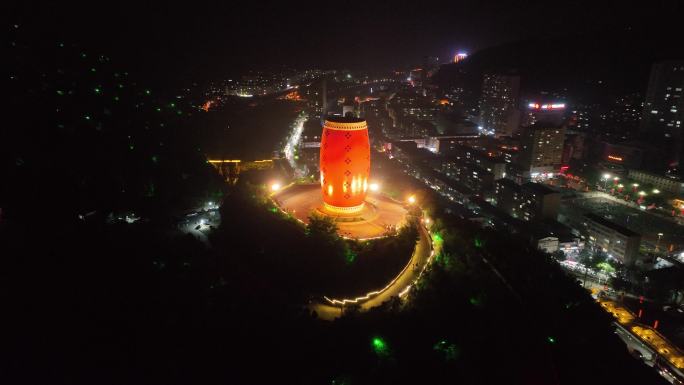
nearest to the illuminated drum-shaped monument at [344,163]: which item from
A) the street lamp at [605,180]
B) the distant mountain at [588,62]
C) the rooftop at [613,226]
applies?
the rooftop at [613,226]

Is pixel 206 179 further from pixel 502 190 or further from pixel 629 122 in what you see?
pixel 629 122

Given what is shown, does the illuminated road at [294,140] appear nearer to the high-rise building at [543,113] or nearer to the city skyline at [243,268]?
the city skyline at [243,268]

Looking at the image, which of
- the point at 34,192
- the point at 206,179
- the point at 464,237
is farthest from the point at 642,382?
the point at 34,192

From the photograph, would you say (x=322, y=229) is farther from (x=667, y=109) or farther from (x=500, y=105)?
(x=500, y=105)

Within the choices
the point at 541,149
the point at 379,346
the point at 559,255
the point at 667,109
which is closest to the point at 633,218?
the point at 559,255

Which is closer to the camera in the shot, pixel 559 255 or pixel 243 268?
A: pixel 243 268
